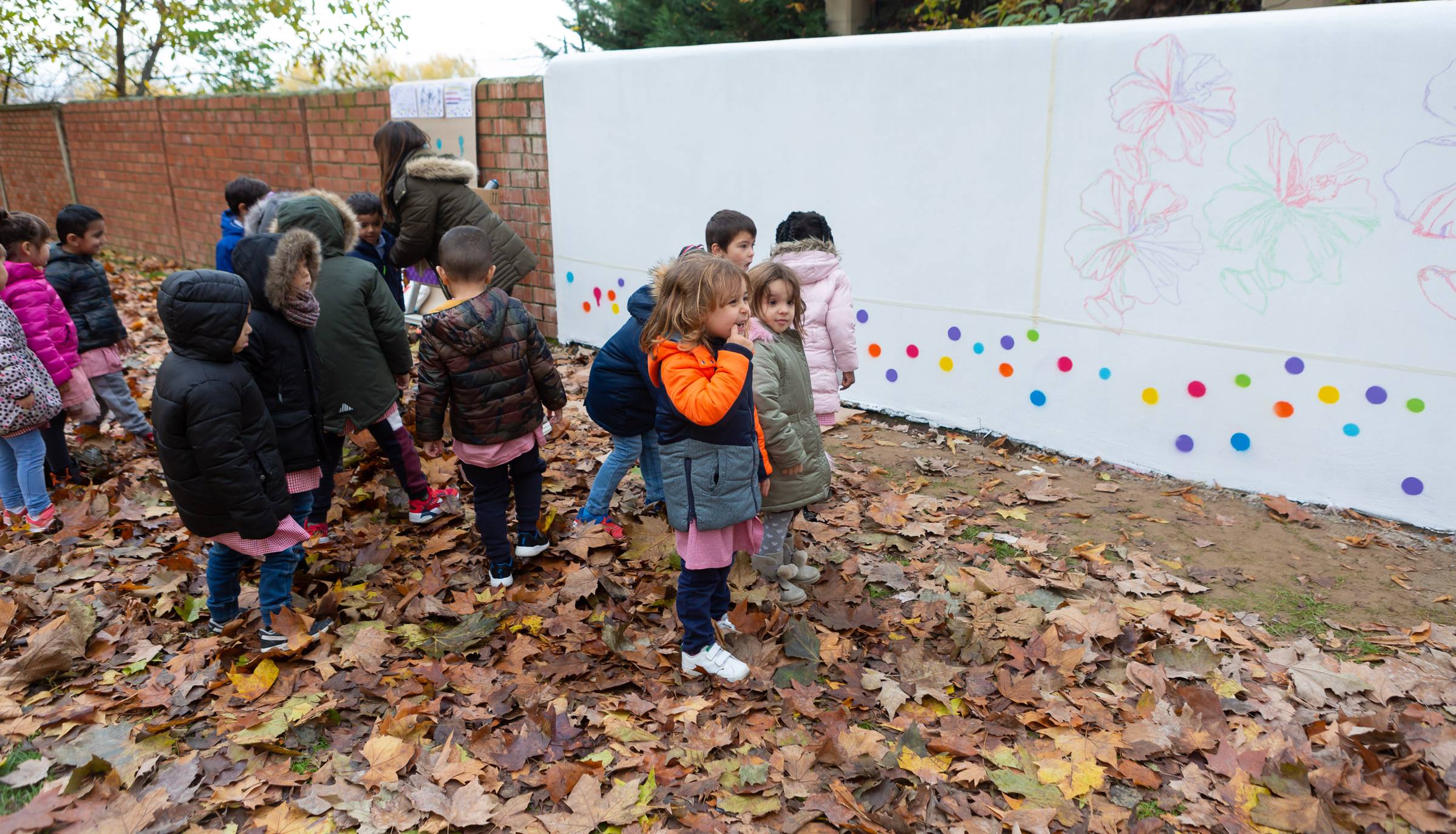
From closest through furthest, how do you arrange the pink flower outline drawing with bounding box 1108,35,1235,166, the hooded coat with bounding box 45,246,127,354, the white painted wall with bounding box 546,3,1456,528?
the white painted wall with bounding box 546,3,1456,528, the pink flower outline drawing with bounding box 1108,35,1235,166, the hooded coat with bounding box 45,246,127,354

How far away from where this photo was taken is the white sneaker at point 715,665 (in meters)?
3.44

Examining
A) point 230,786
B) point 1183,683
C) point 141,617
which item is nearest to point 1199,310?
point 1183,683

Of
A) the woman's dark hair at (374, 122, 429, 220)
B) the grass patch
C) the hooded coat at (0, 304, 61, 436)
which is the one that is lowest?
the grass patch

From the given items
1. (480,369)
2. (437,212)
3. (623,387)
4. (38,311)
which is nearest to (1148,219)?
(623,387)

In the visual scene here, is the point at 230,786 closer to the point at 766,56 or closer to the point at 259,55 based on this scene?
the point at 766,56

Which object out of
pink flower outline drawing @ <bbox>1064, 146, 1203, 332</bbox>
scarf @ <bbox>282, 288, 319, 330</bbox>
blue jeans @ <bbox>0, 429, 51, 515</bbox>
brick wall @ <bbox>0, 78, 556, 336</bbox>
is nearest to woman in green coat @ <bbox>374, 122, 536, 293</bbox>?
brick wall @ <bbox>0, 78, 556, 336</bbox>

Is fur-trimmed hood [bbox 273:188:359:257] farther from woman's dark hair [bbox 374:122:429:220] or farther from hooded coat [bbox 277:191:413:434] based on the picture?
woman's dark hair [bbox 374:122:429:220]

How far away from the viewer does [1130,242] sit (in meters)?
5.11

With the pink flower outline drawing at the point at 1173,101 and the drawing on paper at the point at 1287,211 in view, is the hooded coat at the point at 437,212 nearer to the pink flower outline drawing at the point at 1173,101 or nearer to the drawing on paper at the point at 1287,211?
the pink flower outline drawing at the point at 1173,101

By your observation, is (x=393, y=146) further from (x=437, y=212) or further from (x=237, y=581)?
(x=237, y=581)

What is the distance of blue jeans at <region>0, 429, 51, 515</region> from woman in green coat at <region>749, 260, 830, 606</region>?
3852 mm

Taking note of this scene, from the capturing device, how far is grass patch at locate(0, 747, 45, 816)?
2.81 m

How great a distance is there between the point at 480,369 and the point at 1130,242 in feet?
11.8

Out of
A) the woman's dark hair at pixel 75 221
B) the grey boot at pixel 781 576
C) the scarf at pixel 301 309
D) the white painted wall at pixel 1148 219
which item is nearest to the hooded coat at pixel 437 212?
the white painted wall at pixel 1148 219
